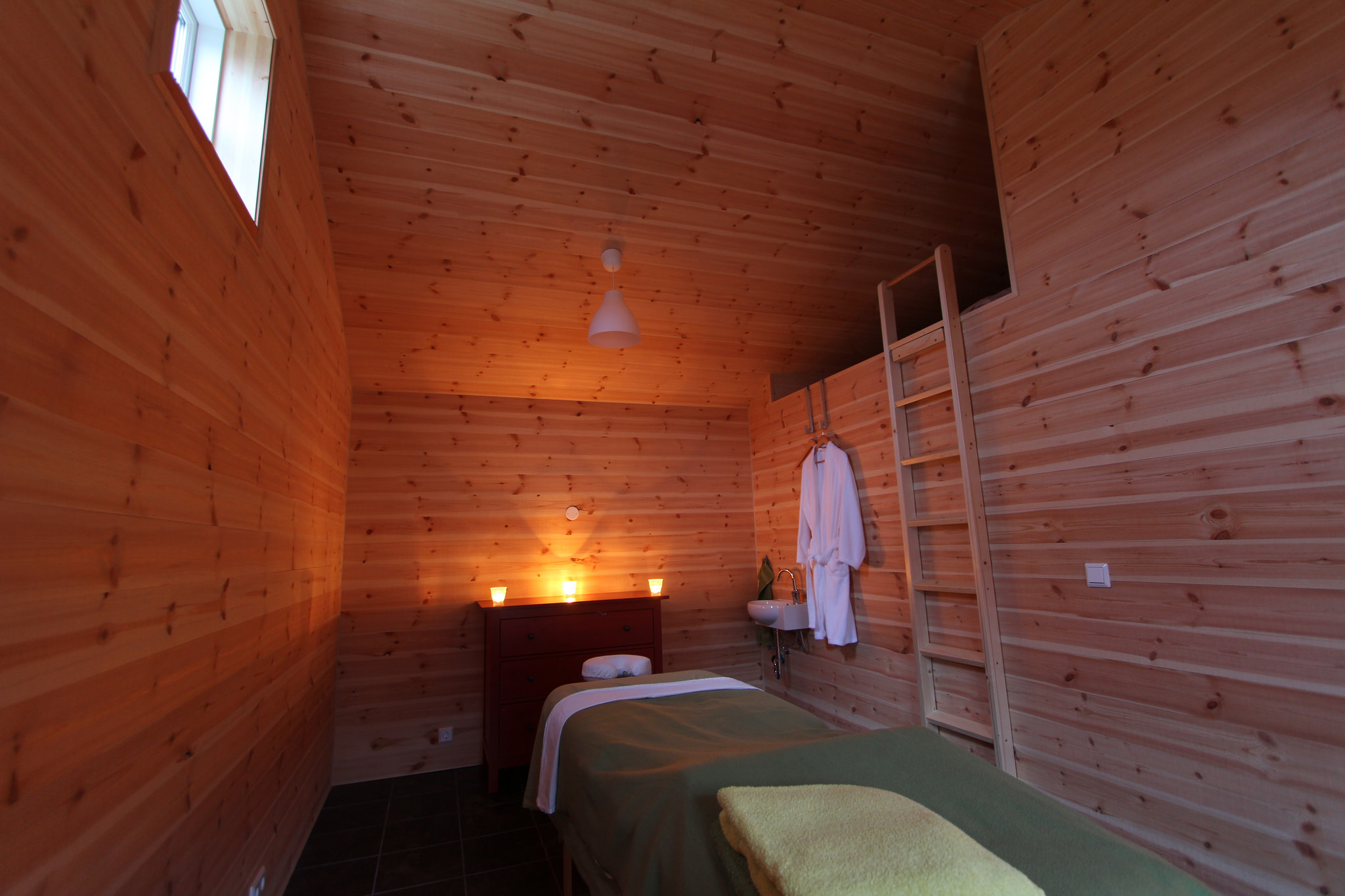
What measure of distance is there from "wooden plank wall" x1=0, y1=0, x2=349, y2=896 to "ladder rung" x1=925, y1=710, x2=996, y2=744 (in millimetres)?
2548

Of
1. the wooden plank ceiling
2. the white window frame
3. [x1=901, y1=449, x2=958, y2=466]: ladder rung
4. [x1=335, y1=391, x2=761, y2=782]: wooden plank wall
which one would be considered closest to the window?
the white window frame

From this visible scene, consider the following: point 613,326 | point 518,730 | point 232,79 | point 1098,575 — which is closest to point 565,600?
point 518,730

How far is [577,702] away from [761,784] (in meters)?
1.12

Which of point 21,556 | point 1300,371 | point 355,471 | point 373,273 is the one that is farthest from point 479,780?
point 1300,371

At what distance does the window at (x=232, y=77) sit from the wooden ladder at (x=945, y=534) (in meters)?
2.58

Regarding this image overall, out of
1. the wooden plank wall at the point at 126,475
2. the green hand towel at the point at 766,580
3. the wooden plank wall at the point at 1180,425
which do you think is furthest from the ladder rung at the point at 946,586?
the wooden plank wall at the point at 126,475

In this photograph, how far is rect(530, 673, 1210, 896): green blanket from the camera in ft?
3.63

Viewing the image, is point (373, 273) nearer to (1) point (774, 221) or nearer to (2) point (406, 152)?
(2) point (406, 152)

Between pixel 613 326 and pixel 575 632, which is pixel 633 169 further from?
pixel 575 632

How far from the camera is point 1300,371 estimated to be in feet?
5.47

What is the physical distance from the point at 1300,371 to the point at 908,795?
5.05 feet

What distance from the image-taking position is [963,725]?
2596 millimetres

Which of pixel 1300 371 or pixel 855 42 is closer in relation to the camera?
pixel 1300 371

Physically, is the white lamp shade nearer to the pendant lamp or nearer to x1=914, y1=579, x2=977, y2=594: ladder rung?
the pendant lamp
